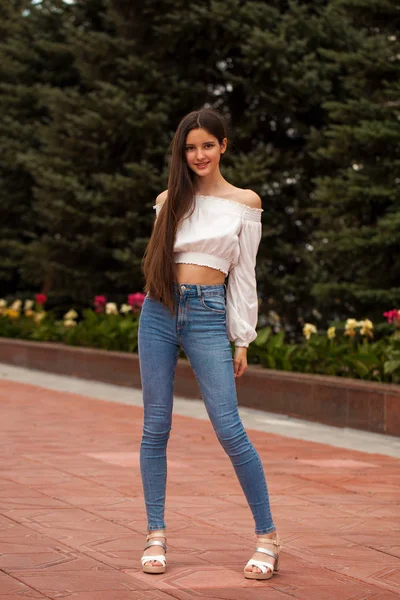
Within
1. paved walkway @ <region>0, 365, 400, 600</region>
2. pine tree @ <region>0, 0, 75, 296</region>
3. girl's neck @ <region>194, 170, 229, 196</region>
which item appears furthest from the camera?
pine tree @ <region>0, 0, 75, 296</region>

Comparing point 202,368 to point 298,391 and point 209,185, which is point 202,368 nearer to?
point 209,185

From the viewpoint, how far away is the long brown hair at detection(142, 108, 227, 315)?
443 centimetres

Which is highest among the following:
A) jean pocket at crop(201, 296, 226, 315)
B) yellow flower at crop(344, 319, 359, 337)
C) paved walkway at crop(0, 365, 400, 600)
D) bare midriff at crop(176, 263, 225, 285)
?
bare midriff at crop(176, 263, 225, 285)

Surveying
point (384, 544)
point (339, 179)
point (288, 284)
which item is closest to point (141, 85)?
point (288, 284)

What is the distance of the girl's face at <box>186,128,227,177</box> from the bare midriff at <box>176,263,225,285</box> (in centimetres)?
39

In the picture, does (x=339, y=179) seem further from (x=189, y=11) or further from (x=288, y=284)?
(x=189, y=11)

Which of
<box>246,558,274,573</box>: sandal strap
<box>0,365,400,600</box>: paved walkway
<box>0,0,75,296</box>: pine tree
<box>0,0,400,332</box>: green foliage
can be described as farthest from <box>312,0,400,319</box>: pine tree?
<box>0,0,75,296</box>: pine tree

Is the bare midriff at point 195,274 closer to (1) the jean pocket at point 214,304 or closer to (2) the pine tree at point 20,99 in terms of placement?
(1) the jean pocket at point 214,304

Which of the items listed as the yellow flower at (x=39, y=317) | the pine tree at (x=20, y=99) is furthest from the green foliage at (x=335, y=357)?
the pine tree at (x=20, y=99)

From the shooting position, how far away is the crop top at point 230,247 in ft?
14.7

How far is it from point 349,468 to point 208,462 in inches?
37.2

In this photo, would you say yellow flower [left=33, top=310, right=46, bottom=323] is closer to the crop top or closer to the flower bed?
the flower bed

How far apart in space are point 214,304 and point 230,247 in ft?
0.79

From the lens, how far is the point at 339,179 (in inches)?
488
